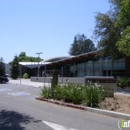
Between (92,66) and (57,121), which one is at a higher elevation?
(92,66)

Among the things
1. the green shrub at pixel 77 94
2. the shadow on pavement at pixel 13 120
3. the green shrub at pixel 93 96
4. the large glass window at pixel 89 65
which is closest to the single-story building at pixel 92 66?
the large glass window at pixel 89 65

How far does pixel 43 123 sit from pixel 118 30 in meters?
17.7

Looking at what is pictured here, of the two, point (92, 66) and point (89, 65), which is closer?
point (92, 66)

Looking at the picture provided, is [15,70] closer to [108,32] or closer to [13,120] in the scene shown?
[108,32]

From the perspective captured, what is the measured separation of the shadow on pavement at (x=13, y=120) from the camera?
723 cm

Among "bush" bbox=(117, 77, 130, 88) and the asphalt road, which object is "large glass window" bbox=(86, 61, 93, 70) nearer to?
"bush" bbox=(117, 77, 130, 88)

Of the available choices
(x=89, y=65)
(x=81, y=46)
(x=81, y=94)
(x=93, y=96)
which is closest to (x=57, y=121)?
(x=93, y=96)

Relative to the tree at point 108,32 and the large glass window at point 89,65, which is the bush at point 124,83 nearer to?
the tree at point 108,32

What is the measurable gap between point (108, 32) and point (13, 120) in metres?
18.1

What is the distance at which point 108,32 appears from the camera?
2409 cm

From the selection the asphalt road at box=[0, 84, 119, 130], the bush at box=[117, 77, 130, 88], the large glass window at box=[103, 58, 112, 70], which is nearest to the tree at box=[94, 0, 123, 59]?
the bush at box=[117, 77, 130, 88]

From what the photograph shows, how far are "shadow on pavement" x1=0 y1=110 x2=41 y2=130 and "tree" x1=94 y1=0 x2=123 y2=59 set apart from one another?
16.5 metres

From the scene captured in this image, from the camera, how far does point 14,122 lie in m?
7.94

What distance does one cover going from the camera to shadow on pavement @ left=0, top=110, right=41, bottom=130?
23.7 feet
